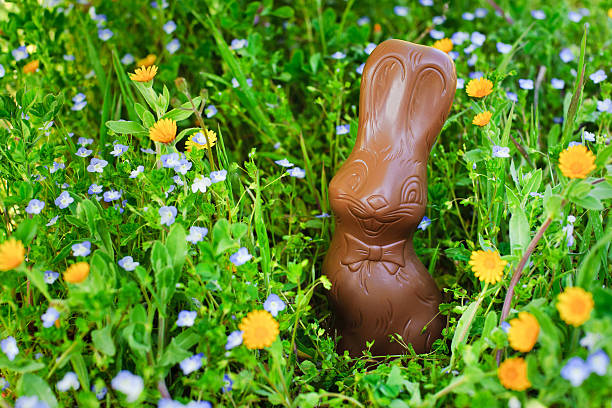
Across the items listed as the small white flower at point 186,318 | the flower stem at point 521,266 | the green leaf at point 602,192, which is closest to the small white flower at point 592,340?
the flower stem at point 521,266

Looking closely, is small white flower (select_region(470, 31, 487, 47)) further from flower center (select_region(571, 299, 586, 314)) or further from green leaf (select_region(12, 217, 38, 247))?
green leaf (select_region(12, 217, 38, 247))

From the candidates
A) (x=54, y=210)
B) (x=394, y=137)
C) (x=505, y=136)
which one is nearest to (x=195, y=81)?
(x=54, y=210)

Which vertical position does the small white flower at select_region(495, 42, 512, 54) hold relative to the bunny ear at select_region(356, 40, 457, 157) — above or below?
below

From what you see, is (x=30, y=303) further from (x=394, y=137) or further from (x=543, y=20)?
(x=543, y=20)

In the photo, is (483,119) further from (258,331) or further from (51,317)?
(51,317)

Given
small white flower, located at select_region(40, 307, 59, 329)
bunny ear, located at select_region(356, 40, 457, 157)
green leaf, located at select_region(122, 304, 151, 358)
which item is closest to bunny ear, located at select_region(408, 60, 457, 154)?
bunny ear, located at select_region(356, 40, 457, 157)

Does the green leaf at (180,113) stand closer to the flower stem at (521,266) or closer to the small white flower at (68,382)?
the small white flower at (68,382)

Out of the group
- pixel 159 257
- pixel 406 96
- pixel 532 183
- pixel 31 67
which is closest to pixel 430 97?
pixel 406 96
